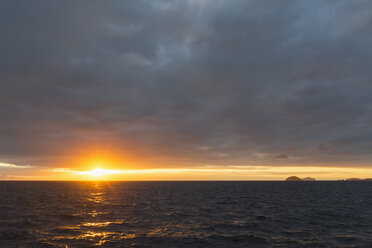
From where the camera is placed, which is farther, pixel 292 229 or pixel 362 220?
pixel 362 220

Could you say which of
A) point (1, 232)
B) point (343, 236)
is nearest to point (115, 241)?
point (1, 232)

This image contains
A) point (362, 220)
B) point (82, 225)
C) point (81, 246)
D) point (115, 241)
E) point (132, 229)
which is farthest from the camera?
point (362, 220)

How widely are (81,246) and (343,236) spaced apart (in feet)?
94.9

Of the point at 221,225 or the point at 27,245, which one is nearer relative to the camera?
the point at 27,245

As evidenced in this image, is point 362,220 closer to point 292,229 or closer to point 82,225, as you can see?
point 292,229

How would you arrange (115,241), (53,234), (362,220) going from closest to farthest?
(115,241) → (53,234) → (362,220)

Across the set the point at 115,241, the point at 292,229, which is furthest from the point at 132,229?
the point at 292,229

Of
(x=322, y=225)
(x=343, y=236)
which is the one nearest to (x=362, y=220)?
(x=322, y=225)

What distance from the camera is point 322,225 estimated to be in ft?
125

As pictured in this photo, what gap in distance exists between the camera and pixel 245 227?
35.8 meters

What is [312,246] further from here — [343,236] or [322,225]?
[322,225]

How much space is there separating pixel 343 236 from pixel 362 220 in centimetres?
1465

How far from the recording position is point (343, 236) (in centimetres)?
3130

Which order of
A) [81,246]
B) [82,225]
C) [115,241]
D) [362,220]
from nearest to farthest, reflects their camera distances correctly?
[81,246], [115,241], [82,225], [362,220]
